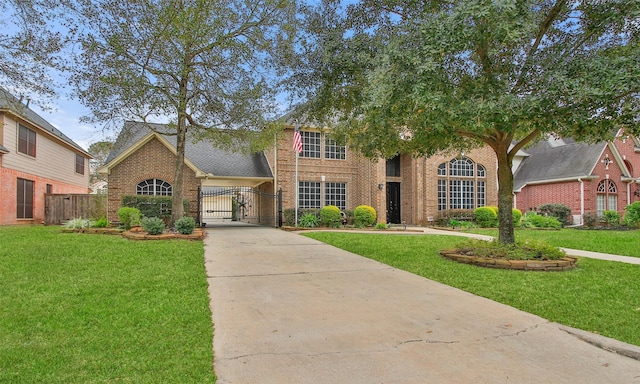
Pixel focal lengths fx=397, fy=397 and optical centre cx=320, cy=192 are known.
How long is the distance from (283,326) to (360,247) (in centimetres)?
670

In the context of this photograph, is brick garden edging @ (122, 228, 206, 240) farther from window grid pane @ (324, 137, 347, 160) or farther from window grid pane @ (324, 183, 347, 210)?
window grid pane @ (324, 137, 347, 160)

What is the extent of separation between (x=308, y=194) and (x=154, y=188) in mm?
7029

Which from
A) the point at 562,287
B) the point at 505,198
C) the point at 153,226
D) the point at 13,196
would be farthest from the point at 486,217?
the point at 13,196

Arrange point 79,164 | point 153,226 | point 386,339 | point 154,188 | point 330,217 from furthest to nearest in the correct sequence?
point 79,164 → point 330,217 → point 154,188 → point 153,226 → point 386,339

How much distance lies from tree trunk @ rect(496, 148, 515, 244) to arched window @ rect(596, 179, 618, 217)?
57.3 feet

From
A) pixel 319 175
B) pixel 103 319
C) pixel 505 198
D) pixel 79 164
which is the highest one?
pixel 79 164

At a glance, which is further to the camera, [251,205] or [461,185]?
[251,205]

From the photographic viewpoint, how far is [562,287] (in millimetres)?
6375

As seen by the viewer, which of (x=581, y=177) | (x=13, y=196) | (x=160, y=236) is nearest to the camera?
(x=160, y=236)

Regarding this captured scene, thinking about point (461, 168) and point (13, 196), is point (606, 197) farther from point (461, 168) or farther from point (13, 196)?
point (13, 196)

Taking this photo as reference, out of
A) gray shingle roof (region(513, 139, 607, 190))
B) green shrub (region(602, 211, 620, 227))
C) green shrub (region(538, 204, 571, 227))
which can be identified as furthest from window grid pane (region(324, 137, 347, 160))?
green shrub (region(602, 211, 620, 227))

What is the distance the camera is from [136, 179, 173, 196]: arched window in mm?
17219

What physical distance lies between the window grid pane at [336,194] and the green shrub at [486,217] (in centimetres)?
675

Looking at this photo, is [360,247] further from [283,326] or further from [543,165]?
[543,165]
